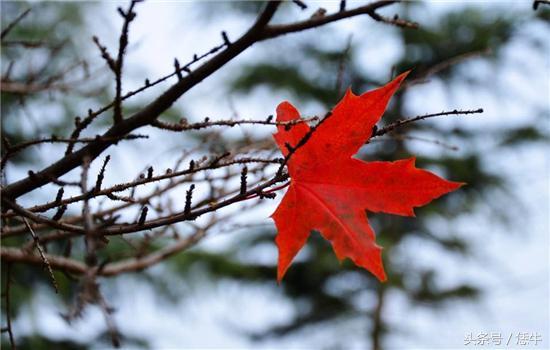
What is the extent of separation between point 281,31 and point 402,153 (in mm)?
3201

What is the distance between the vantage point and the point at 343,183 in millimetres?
653

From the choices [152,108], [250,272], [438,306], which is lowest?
[438,306]

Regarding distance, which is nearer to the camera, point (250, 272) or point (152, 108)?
point (152, 108)

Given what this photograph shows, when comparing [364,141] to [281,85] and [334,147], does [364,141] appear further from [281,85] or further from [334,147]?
[281,85]

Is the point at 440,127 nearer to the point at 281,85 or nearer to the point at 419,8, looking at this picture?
the point at 419,8

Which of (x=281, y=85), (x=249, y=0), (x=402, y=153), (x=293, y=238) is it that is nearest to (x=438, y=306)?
(x=402, y=153)

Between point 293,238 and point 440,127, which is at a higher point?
point 293,238

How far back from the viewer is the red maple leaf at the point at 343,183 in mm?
639

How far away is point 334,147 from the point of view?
64cm

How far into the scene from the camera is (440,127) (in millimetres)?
4156

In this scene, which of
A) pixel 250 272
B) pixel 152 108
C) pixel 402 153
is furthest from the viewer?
pixel 250 272

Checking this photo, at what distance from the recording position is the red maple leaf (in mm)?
639

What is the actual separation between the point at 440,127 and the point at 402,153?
52 centimetres

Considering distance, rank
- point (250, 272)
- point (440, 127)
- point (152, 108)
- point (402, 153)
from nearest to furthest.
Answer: point (152, 108) < point (402, 153) < point (440, 127) < point (250, 272)
